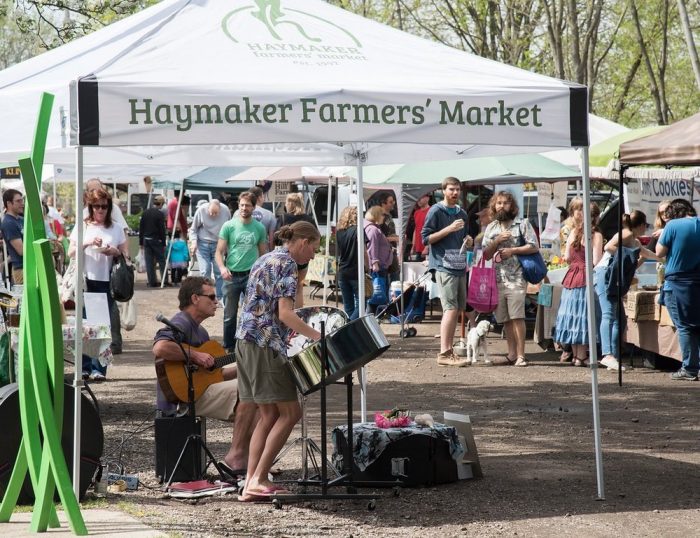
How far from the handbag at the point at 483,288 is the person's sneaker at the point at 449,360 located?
0.62 metres

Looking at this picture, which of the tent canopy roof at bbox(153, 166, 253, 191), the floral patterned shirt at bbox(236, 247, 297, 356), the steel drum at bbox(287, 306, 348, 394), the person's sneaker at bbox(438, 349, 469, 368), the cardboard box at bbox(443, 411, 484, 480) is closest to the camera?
the steel drum at bbox(287, 306, 348, 394)

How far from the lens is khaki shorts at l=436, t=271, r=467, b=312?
13.0 meters

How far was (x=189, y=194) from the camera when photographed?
3666 cm

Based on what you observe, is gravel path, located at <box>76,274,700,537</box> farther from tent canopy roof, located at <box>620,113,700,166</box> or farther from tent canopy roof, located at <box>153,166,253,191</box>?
tent canopy roof, located at <box>153,166,253,191</box>

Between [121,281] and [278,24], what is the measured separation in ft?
15.3

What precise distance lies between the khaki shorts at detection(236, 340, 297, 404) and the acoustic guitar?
571mm

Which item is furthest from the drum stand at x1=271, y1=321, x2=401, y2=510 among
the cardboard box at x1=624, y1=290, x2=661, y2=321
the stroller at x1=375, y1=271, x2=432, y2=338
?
the stroller at x1=375, y1=271, x2=432, y2=338

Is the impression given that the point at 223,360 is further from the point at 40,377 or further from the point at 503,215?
the point at 503,215

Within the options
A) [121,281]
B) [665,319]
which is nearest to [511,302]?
[665,319]

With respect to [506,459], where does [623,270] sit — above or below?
above

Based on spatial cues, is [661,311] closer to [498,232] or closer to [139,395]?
[498,232]

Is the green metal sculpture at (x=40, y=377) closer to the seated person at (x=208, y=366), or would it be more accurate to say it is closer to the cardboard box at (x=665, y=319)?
the seated person at (x=208, y=366)

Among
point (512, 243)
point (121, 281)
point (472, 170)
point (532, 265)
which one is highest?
point (472, 170)

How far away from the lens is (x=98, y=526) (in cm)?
629
